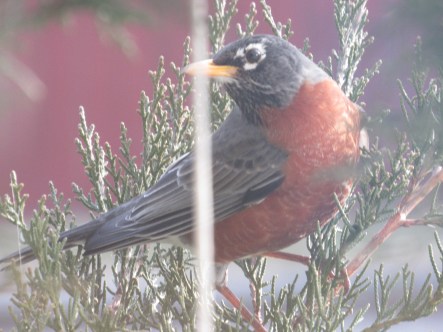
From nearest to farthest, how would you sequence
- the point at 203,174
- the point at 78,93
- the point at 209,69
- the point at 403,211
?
the point at 403,211, the point at 209,69, the point at 203,174, the point at 78,93

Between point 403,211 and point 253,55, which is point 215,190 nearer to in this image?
point 253,55

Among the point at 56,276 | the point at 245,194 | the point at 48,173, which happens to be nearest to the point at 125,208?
the point at 245,194

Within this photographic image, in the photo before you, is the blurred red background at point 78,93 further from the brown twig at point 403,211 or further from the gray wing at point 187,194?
the brown twig at point 403,211

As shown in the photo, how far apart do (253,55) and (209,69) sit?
177 mm

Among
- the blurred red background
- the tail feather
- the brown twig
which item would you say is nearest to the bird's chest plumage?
the brown twig

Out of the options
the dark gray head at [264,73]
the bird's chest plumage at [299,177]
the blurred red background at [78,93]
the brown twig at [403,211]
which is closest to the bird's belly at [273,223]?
the bird's chest plumage at [299,177]

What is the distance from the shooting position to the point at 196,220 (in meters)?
2.22

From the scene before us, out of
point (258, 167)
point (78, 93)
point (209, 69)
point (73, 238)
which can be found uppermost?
point (78, 93)

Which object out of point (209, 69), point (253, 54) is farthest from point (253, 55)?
point (209, 69)

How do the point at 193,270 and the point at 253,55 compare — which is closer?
the point at 193,270

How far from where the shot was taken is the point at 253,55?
7.18 feet

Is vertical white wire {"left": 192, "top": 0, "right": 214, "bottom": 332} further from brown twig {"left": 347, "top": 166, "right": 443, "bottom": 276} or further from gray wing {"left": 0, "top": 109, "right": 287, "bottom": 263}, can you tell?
brown twig {"left": 347, "top": 166, "right": 443, "bottom": 276}

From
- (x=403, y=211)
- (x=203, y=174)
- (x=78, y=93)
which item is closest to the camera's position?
(x=403, y=211)

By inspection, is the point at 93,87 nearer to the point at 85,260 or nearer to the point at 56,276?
the point at 85,260
